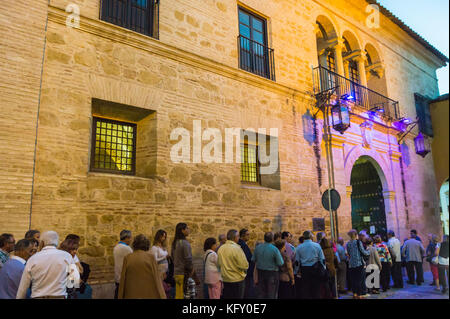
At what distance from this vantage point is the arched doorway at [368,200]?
14172 mm

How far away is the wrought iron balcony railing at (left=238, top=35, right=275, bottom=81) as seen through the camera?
33.0 ft

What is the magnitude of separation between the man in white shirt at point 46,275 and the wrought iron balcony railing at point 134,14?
5.26 metres

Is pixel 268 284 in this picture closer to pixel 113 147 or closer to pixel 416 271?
pixel 113 147

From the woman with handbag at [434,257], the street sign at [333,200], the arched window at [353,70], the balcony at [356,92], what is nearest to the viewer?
the street sign at [333,200]

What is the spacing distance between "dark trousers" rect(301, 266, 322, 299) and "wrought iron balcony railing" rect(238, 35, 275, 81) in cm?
552

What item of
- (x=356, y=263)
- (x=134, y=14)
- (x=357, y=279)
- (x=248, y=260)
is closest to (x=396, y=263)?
(x=357, y=279)

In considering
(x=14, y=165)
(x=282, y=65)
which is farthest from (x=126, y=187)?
(x=282, y=65)

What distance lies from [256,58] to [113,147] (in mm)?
4990

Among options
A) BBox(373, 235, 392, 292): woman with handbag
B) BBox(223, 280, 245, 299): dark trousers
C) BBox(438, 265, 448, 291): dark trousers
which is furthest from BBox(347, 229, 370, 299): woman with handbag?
BBox(223, 280, 245, 299): dark trousers

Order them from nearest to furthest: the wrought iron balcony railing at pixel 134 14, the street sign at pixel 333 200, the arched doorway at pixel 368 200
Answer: the wrought iron balcony railing at pixel 134 14 < the street sign at pixel 333 200 < the arched doorway at pixel 368 200

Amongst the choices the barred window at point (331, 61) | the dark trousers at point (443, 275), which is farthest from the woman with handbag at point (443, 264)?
the barred window at point (331, 61)

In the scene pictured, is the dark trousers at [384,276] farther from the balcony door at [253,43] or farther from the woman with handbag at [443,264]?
the balcony door at [253,43]

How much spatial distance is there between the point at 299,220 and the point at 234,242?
4279mm

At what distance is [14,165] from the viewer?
5.82 m
